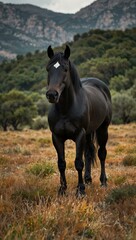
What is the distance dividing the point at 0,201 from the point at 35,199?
2.37 feet

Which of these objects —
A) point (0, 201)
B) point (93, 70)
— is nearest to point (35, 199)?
point (0, 201)

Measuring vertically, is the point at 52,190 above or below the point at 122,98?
above

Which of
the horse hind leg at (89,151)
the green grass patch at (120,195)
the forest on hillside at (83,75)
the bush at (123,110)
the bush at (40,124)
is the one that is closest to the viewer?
the green grass patch at (120,195)

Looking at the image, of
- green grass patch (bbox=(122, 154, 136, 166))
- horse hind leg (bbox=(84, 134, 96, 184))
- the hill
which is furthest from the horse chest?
the hill

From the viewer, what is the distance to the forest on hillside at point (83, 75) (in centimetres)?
4781

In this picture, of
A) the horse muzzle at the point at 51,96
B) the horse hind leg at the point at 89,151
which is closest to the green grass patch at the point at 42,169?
the horse hind leg at the point at 89,151

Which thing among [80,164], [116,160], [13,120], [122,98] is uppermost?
[80,164]

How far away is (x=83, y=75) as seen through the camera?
105750 mm

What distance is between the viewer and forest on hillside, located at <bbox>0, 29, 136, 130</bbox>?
4781 cm

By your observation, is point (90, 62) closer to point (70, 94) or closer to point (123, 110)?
point (123, 110)

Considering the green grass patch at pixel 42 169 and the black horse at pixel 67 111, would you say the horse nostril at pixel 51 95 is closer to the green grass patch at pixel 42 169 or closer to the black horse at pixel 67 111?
the black horse at pixel 67 111

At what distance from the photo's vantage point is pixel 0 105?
51.7 m

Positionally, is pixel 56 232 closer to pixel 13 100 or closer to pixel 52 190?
pixel 52 190

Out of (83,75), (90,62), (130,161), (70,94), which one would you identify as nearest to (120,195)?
(70,94)
